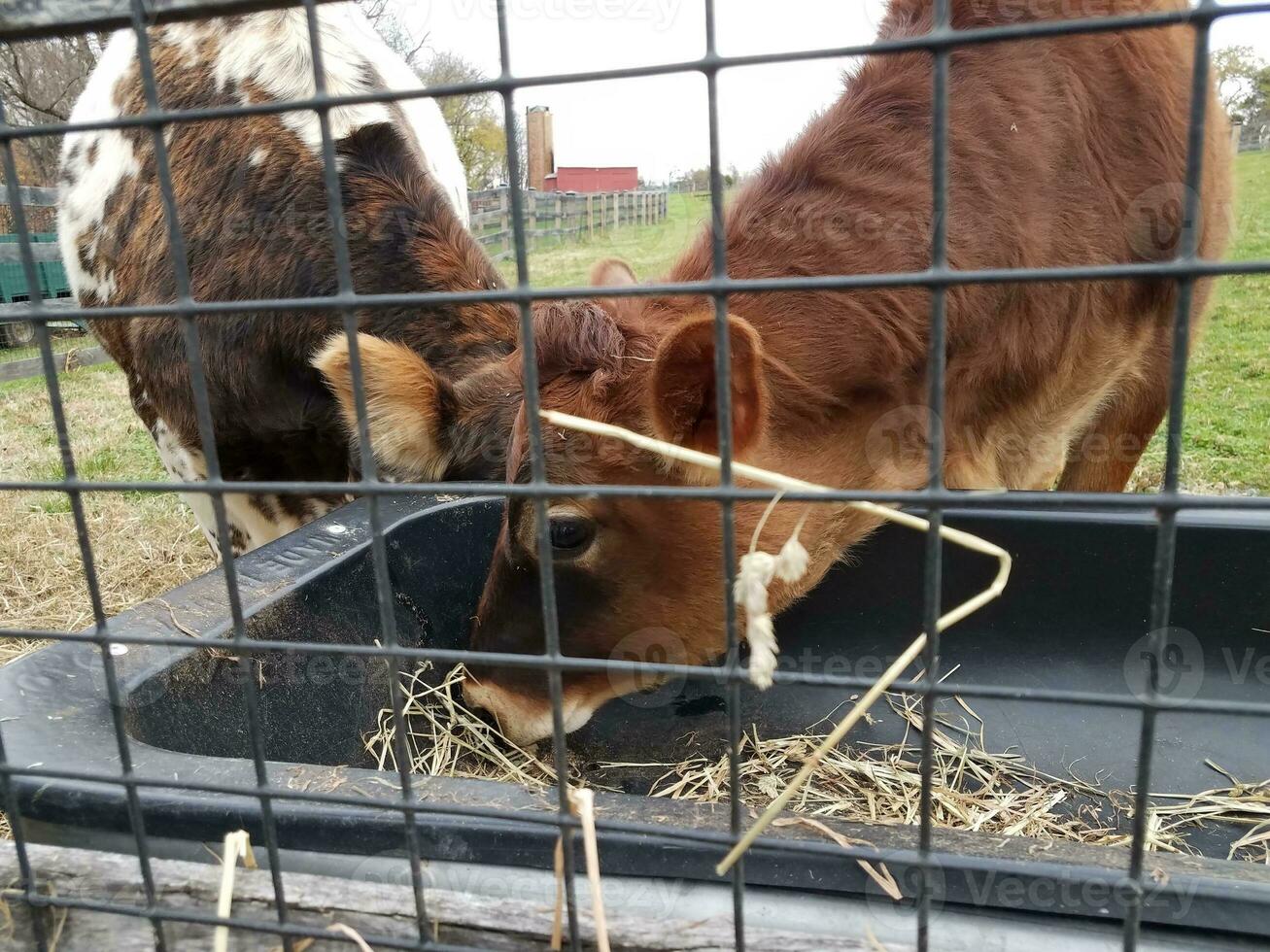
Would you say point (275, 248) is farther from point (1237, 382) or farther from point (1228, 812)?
point (1237, 382)

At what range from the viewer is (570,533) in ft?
6.09

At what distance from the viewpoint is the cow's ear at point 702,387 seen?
140 centimetres

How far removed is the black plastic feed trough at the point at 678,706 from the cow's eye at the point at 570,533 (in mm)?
601

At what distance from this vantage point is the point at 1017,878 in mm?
1034

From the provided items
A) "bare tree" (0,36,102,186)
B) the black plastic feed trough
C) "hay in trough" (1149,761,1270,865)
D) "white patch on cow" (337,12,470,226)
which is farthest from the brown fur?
"bare tree" (0,36,102,186)

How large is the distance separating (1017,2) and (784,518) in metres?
1.39

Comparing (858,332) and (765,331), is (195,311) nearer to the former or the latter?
(765,331)

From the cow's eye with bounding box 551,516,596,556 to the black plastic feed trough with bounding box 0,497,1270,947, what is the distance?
0.60 meters

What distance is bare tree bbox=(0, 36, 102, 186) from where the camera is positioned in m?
11.8

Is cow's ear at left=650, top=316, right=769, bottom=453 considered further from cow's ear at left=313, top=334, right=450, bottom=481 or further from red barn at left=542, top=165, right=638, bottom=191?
red barn at left=542, top=165, right=638, bottom=191

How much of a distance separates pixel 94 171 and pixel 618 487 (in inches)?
125

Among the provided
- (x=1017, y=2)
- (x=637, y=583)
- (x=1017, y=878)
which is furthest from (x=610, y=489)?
(x=1017, y=2)
